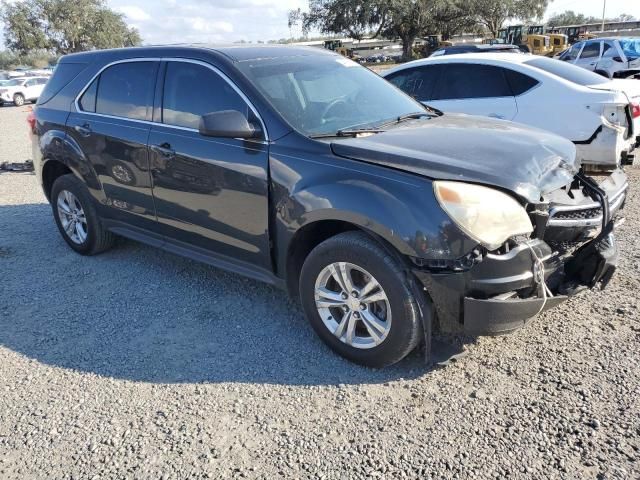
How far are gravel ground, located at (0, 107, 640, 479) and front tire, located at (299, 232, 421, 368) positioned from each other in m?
0.17

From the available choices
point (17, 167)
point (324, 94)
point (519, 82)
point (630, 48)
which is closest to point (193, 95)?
point (324, 94)

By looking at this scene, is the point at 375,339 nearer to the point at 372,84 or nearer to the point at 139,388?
the point at 139,388

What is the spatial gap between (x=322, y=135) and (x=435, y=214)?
1005mm

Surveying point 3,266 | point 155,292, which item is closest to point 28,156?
point 3,266

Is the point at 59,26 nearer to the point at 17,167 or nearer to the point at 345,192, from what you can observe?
the point at 17,167

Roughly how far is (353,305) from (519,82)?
4.85 meters

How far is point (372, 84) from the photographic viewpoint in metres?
4.36

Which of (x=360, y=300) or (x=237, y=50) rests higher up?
(x=237, y=50)

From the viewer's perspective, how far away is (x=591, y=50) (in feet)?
64.1

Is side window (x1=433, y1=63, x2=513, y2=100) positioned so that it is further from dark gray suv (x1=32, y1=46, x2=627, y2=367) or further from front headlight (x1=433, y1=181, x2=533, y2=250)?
front headlight (x1=433, y1=181, x2=533, y2=250)

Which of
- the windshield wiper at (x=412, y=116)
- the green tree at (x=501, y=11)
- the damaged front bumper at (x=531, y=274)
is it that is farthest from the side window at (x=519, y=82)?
the green tree at (x=501, y=11)

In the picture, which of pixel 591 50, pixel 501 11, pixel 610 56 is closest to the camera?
pixel 610 56

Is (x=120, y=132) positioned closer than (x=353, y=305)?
No

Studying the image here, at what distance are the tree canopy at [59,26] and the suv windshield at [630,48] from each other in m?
53.4
